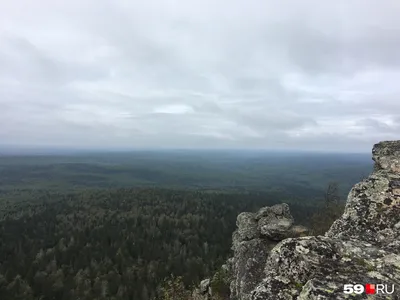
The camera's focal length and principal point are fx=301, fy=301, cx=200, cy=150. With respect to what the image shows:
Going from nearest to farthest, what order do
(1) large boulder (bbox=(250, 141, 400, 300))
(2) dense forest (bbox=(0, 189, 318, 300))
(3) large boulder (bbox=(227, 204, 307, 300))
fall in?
(1) large boulder (bbox=(250, 141, 400, 300)), (3) large boulder (bbox=(227, 204, 307, 300)), (2) dense forest (bbox=(0, 189, 318, 300))

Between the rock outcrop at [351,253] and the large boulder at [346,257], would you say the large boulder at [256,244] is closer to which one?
the rock outcrop at [351,253]

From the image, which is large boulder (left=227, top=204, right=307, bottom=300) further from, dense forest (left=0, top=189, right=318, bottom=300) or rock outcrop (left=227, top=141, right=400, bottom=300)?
dense forest (left=0, top=189, right=318, bottom=300)

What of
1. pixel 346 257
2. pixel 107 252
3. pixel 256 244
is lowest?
pixel 107 252

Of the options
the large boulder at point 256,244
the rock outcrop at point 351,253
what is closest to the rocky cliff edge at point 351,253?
the rock outcrop at point 351,253

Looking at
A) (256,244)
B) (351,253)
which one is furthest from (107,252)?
(351,253)

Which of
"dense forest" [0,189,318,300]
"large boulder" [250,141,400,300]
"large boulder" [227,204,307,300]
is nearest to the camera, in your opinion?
"large boulder" [250,141,400,300]

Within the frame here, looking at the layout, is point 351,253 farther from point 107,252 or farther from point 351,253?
point 107,252

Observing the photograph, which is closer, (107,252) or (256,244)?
(256,244)

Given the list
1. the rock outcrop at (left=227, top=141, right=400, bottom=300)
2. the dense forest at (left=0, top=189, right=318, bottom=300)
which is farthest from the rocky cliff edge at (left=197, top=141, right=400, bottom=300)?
the dense forest at (left=0, top=189, right=318, bottom=300)

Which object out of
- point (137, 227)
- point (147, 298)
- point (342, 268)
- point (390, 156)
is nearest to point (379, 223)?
point (342, 268)

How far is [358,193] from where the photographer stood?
51.2ft

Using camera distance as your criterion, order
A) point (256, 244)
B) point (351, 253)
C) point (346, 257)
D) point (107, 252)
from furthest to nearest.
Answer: point (107, 252)
point (256, 244)
point (351, 253)
point (346, 257)

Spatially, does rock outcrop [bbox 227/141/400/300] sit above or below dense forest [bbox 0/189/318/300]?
above

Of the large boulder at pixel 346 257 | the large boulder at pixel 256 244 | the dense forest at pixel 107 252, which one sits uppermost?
the large boulder at pixel 346 257
